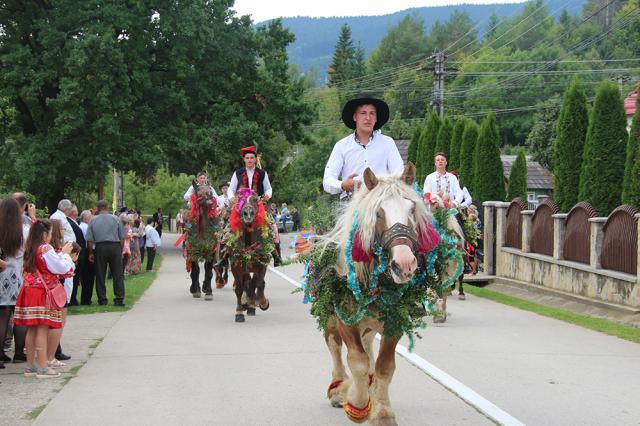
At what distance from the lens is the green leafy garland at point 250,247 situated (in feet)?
46.7

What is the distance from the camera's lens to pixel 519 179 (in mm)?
28266

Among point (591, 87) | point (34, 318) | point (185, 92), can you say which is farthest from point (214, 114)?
point (591, 87)

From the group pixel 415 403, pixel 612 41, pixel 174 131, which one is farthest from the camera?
pixel 612 41

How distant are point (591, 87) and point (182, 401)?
84.7m

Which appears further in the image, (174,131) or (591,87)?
(591,87)

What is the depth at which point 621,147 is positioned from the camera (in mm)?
18625

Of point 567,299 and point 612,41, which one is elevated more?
point 612,41

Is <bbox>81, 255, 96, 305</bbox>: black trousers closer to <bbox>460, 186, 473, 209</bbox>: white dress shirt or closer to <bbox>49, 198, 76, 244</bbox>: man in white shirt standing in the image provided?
<bbox>49, 198, 76, 244</bbox>: man in white shirt standing

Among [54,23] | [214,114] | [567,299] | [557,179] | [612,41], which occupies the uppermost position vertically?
[612,41]

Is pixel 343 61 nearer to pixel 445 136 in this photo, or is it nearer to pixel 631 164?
pixel 445 136

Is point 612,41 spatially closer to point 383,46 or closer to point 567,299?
point 383,46

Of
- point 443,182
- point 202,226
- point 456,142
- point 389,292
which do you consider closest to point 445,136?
point 456,142

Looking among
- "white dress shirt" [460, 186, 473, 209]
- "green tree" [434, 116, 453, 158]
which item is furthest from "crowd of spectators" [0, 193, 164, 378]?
"green tree" [434, 116, 453, 158]

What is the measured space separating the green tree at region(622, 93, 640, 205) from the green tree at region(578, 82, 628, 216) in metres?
1.39
